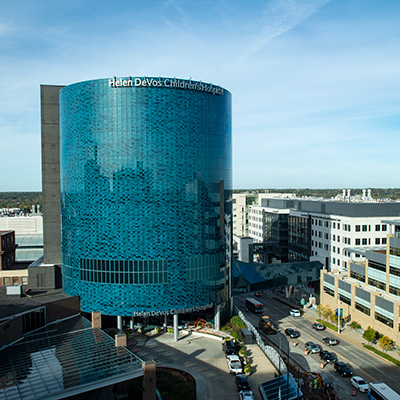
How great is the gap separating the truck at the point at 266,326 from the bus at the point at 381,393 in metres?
21.2

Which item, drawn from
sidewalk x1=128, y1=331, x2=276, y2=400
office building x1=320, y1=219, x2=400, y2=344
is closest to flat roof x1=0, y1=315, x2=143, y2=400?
sidewalk x1=128, y1=331, x2=276, y2=400

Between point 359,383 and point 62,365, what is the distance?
32.0 meters

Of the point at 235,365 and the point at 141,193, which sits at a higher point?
the point at 141,193

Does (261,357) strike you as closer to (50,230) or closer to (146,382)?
(146,382)

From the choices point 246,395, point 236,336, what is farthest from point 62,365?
point 236,336

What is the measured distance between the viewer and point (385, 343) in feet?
170

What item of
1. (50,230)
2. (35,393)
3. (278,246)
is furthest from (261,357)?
(278,246)

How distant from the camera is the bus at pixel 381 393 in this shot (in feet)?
126

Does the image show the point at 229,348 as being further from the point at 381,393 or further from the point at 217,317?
the point at 381,393

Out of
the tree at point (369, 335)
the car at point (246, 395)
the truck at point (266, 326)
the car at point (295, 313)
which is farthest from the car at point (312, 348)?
the car at point (246, 395)

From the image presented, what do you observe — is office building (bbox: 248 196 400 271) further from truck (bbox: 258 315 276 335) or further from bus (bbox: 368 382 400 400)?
bus (bbox: 368 382 400 400)

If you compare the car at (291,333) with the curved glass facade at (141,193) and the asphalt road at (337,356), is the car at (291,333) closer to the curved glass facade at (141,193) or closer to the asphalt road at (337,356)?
the asphalt road at (337,356)

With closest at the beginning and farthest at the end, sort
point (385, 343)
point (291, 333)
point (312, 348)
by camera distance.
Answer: point (385, 343) < point (312, 348) < point (291, 333)

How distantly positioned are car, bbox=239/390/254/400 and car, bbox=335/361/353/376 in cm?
1354
